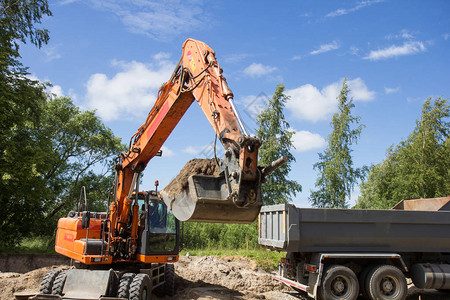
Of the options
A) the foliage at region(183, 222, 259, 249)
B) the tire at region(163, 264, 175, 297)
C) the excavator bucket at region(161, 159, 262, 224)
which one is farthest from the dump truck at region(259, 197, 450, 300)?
the foliage at region(183, 222, 259, 249)

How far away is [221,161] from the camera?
17.5 feet

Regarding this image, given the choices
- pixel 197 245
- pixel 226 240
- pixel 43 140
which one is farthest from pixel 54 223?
pixel 226 240

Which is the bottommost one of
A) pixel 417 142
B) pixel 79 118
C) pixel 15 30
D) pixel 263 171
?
pixel 263 171

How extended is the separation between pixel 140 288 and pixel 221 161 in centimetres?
334

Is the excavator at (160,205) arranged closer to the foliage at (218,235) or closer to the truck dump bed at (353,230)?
the truck dump bed at (353,230)

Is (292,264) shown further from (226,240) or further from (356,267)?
(226,240)

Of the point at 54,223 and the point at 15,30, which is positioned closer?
the point at 15,30

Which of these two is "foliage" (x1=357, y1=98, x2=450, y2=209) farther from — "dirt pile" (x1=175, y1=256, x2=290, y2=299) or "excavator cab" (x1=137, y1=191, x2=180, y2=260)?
"excavator cab" (x1=137, y1=191, x2=180, y2=260)

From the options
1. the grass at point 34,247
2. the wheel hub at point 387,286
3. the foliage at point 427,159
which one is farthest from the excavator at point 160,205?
the foliage at point 427,159

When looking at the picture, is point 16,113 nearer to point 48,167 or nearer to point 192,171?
point 48,167

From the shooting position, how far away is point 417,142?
2236 cm

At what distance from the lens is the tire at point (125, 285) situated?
7034mm

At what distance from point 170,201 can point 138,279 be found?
2021 millimetres

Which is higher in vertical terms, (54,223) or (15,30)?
(15,30)
